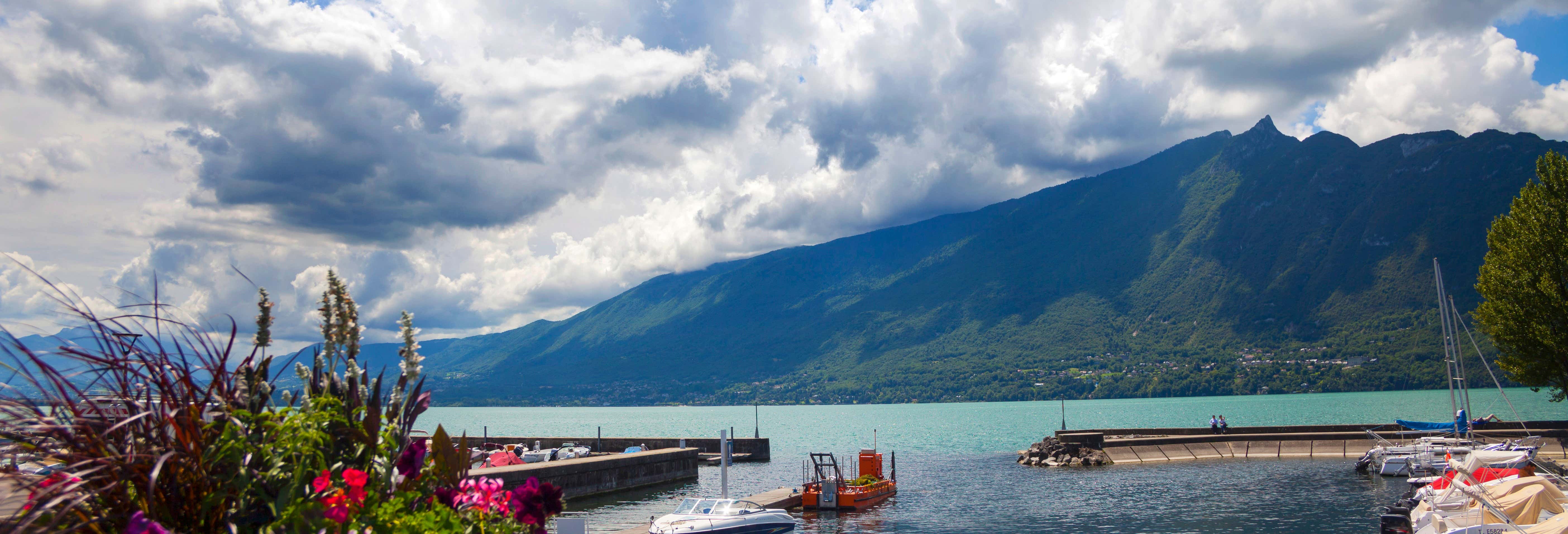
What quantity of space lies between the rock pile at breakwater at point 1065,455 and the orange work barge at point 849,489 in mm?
15257

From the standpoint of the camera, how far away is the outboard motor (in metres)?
23.8

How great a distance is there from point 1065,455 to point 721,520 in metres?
34.7

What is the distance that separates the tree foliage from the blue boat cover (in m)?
8.42

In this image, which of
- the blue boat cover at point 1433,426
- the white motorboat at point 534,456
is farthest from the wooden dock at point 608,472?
the blue boat cover at point 1433,426

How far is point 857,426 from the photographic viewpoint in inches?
5404

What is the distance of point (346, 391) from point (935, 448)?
7354cm

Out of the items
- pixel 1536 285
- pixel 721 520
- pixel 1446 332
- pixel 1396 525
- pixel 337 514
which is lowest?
pixel 1396 525

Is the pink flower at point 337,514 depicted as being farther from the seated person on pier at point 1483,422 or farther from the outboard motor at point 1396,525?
the seated person on pier at point 1483,422

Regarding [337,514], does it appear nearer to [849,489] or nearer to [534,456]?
[849,489]

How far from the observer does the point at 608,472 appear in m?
40.2

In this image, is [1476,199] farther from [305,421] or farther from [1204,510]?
[305,421]

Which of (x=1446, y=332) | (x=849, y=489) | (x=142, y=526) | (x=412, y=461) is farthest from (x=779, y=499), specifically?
(x=1446, y=332)

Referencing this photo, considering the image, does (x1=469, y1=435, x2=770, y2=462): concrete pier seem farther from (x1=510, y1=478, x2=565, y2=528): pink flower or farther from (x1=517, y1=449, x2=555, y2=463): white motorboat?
Answer: (x1=510, y1=478, x2=565, y2=528): pink flower

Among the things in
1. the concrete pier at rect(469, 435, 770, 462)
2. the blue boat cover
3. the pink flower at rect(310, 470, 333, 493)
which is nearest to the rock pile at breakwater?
the blue boat cover
